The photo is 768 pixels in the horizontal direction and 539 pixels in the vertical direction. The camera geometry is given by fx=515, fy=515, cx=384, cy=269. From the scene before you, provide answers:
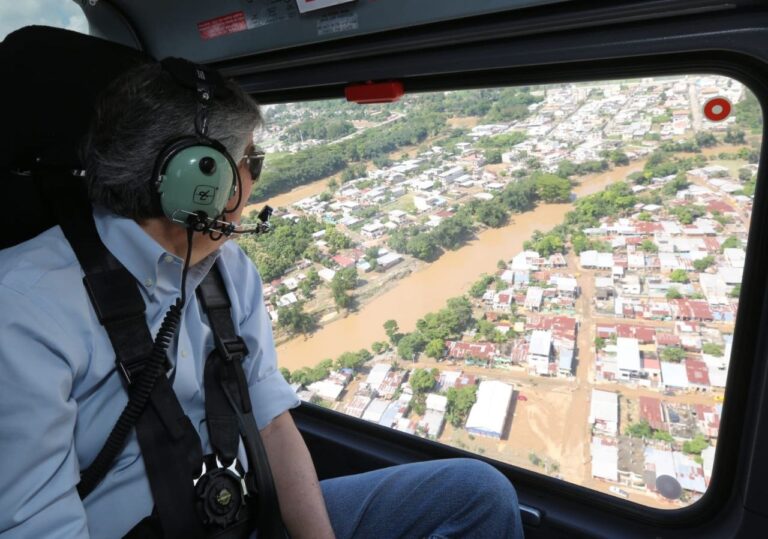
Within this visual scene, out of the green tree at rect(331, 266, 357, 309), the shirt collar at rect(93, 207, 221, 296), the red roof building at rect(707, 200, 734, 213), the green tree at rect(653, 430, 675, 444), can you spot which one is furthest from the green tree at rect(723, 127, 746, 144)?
the shirt collar at rect(93, 207, 221, 296)

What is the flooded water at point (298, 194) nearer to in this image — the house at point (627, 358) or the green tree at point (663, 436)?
the house at point (627, 358)

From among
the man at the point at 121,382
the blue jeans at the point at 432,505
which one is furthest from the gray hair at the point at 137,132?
the blue jeans at the point at 432,505

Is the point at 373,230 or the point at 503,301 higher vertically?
the point at 373,230

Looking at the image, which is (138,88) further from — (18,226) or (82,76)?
(18,226)

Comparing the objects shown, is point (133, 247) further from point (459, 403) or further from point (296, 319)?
point (459, 403)

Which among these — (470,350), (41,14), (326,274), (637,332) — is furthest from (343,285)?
(41,14)
